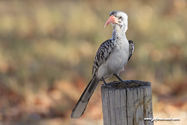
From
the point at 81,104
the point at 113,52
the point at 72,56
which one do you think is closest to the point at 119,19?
the point at 113,52

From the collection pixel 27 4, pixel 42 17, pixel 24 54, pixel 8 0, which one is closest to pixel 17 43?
pixel 24 54

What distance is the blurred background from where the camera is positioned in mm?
5445

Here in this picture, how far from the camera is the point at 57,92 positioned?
5953 millimetres

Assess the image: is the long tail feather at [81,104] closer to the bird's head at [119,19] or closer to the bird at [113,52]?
the bird at [113,52]

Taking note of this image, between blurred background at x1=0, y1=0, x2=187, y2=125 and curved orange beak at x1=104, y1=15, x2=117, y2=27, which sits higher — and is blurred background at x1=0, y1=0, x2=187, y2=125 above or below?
above

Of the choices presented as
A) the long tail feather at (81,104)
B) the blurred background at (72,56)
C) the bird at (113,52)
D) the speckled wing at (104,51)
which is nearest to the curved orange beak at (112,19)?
the bird at (113,52)

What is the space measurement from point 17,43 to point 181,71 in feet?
14.8

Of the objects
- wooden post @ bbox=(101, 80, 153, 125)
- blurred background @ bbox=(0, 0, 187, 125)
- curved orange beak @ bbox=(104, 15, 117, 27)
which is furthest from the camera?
blurred background @ bbox=(0, 0, 187, 125)

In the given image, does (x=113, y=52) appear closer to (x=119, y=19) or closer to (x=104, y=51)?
(x=104, y=51)

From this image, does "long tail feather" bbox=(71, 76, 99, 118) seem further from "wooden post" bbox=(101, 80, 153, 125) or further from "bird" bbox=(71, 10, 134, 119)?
"wooden post" bbox=(101, 80, 153, 125)

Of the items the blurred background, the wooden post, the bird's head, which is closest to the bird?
the bird's head

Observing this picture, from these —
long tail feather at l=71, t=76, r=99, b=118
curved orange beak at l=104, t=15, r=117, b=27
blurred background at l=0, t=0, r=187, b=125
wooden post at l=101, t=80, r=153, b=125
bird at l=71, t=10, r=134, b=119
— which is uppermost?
blurred background at l=0, t=0, r=187, b=125

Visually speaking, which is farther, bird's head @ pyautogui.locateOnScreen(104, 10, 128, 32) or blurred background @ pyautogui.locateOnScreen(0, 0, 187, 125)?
blurred background @ pyautogui.locateOnScreen(0, 0, 187, 125)

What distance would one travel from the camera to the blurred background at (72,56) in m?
5.45
